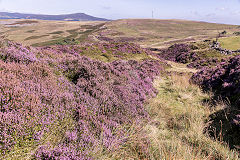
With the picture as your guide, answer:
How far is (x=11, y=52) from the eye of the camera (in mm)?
4840

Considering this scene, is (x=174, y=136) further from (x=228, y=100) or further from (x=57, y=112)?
(x=57, y=112)

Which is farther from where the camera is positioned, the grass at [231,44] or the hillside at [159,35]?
the hillside at [159,35]

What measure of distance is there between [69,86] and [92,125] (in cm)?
175

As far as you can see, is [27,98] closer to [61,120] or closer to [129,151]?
[61,120]

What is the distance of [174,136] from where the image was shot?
186 inches

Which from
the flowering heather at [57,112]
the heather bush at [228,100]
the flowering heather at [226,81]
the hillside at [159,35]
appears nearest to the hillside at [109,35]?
the hillside at [159,35]

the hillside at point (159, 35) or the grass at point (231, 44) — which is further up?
the hillside at point (159, 35)

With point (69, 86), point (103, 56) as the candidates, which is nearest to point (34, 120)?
point (69, 86)

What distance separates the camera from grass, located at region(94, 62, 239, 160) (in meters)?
3.50

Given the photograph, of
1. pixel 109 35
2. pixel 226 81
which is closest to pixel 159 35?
pixel 109 35

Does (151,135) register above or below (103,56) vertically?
below

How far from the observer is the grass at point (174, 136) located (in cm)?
350

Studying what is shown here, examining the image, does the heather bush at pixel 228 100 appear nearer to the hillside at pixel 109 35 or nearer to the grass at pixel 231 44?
the grass at pixel 231 44

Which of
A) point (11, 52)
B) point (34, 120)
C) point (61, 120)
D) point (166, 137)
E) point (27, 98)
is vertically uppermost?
point (11, 52)
